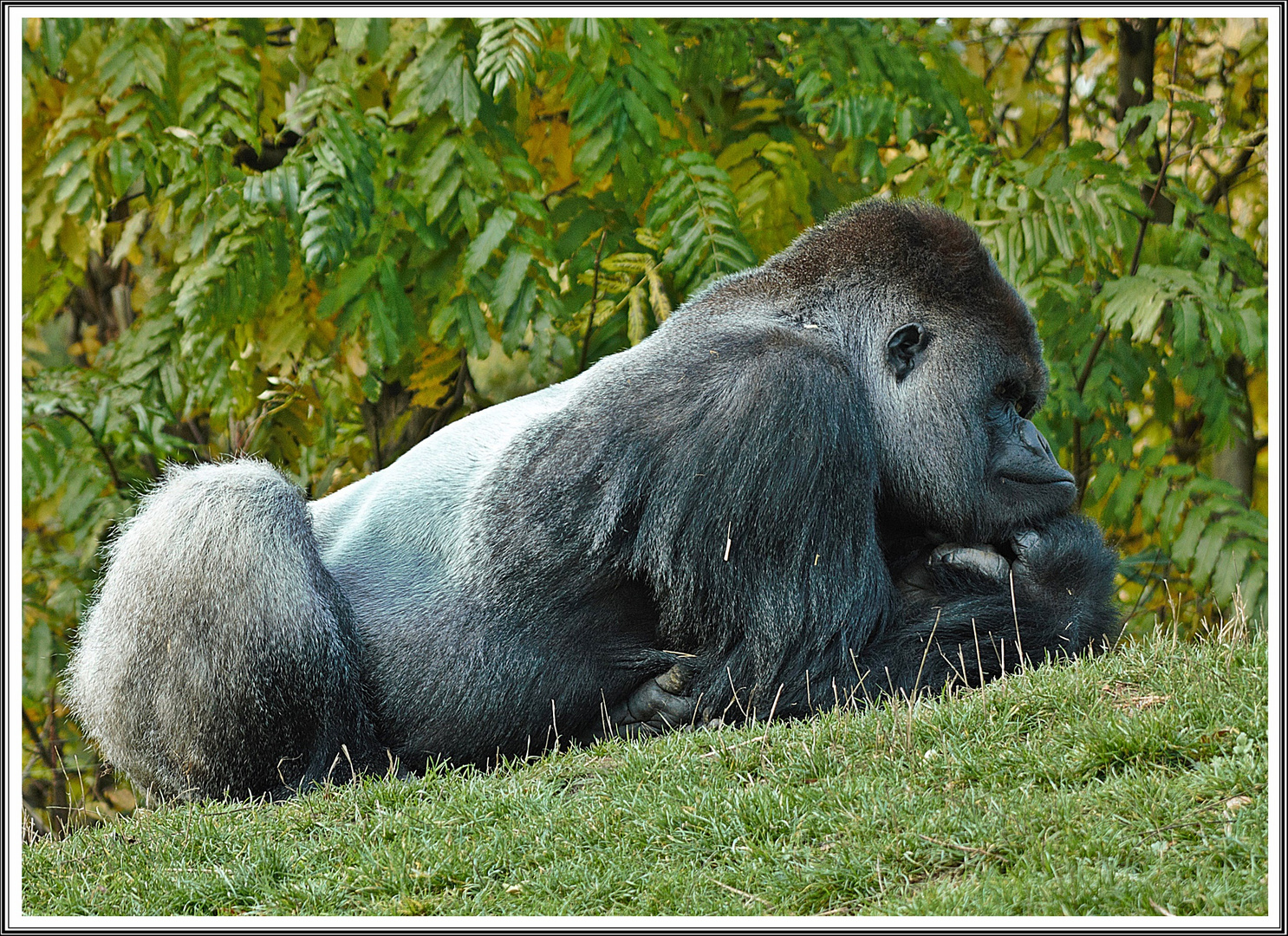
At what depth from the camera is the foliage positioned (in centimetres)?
592

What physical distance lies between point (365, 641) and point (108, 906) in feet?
4.38

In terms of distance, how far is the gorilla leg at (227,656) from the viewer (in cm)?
403

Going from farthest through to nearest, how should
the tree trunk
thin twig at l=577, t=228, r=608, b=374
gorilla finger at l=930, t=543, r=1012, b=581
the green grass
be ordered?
the tree trunk < thin twig at l=577, t=228, r=608, b=374 < gorilla finger at l=930, t=543, r=1012, b=581 < the green grass

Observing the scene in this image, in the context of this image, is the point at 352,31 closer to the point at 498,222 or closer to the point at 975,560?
the point at 498,222

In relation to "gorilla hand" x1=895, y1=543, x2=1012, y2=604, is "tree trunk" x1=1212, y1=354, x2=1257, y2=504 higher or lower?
lower

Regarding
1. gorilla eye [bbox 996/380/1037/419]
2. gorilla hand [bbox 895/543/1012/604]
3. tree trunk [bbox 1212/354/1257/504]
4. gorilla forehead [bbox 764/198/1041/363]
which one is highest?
gorilla forehead [bbox 764/198/1041/363]

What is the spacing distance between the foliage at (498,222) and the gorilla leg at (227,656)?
1703 millimetres

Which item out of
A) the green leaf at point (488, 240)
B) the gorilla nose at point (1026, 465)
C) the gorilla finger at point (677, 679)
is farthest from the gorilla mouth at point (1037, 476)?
the green leaf at point (488, 240)

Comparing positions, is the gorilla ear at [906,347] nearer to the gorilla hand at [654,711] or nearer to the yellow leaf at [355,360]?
the gorilla hand at [654,711]

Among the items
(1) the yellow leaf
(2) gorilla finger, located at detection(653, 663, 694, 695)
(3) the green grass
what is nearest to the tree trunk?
(3) the green grass

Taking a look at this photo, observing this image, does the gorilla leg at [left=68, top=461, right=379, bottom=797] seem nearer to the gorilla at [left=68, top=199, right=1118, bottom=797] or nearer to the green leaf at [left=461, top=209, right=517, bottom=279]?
the gorilla at [left=68, top=199, right=1118, bottom=797]

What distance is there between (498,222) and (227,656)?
263cm

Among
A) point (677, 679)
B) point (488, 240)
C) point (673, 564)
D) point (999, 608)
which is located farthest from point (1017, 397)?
point (488, 240)

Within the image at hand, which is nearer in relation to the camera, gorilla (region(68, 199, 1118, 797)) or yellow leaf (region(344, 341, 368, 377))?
gorilla (region(68, 199, 1118, 797))
